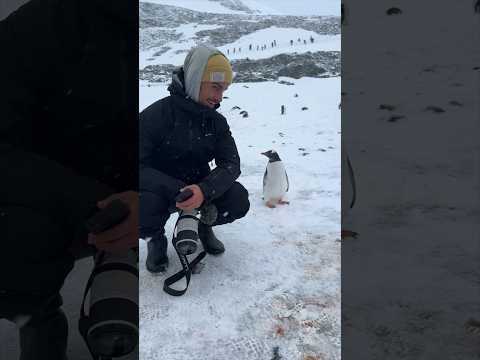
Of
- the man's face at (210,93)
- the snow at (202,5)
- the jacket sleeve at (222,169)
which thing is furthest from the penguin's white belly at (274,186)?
the snow at (202,5)

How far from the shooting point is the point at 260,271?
158cm

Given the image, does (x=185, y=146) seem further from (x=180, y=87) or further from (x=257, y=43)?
(x=257, y=43)

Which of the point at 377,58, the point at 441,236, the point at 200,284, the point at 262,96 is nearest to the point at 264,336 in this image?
the point at 200,284

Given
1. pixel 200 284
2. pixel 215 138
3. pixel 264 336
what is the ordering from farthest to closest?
pixel 215 138 < pixel 200 284 < pixel 264 336

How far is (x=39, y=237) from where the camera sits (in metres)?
0.44

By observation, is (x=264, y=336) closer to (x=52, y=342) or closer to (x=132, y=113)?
(x=52, y=342)

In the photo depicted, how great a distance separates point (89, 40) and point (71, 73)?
0.14 feet

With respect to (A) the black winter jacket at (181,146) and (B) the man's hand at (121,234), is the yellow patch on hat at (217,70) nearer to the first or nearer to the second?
(A) the black winter jacket at (181,146)

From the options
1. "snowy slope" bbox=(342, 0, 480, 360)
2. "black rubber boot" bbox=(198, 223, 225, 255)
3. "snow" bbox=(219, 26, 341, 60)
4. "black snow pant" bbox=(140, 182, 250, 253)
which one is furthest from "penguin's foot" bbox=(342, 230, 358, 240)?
"snow" bbox=(219, 26, 341, 60)

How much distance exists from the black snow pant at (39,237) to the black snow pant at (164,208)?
1.04 m

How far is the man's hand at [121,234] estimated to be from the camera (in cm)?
47

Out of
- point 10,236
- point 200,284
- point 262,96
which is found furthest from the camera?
point 262,96

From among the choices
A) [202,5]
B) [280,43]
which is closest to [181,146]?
[280,43]

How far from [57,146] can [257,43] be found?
18.6 metres
